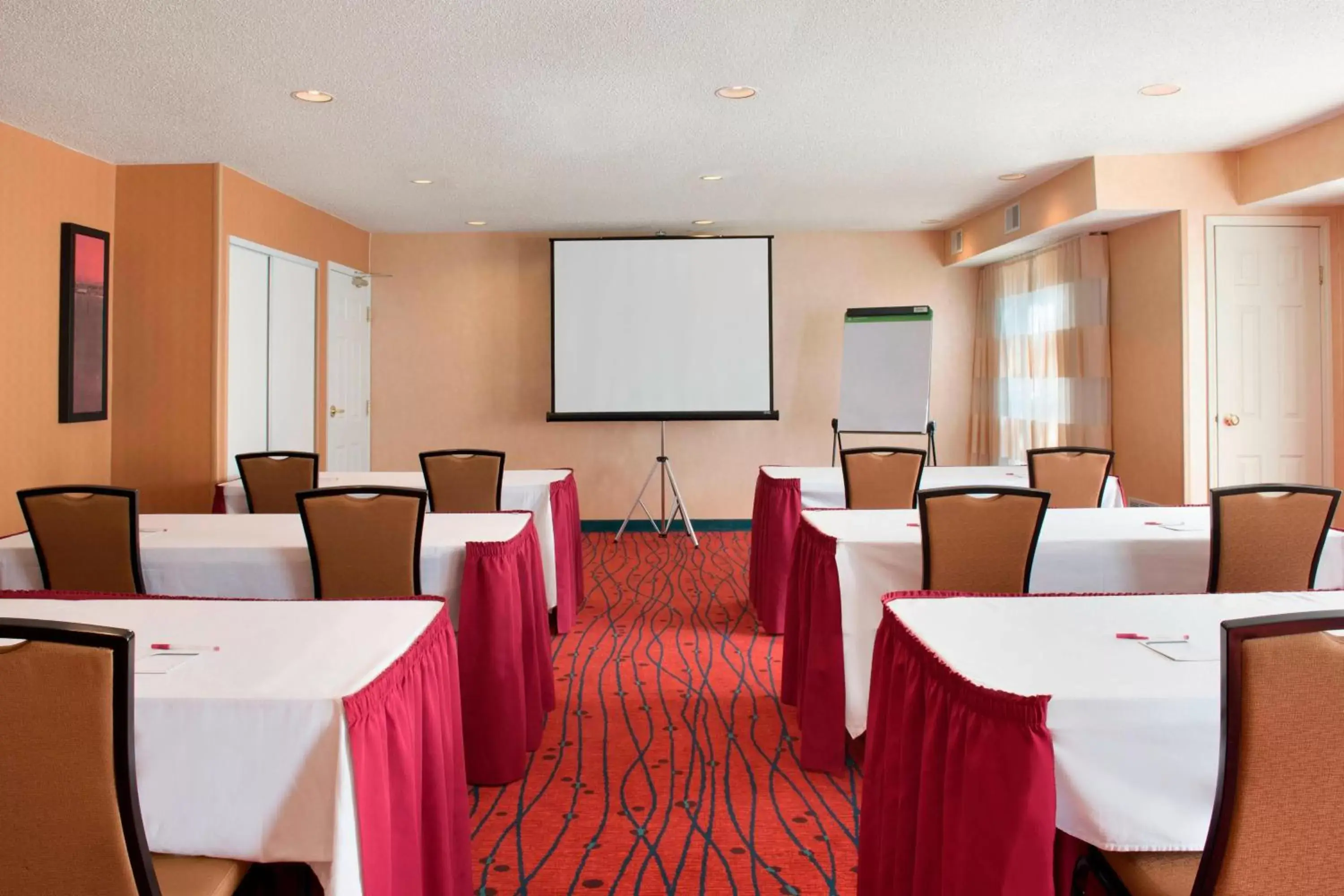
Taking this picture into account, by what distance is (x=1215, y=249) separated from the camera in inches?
235

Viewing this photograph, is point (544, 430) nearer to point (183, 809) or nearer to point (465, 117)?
point (465, 117)

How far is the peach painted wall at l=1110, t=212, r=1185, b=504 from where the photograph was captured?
20.0 feet

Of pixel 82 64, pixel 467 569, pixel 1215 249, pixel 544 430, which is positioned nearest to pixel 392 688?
pixel 467 569

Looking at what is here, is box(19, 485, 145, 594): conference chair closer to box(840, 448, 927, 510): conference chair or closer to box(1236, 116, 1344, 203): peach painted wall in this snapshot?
box(840, 448, 927, 510): conference chair

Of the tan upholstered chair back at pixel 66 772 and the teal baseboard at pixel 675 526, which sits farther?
the teal baseboard at pixel 675 526

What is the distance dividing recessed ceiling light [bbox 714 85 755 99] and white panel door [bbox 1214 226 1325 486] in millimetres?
3372

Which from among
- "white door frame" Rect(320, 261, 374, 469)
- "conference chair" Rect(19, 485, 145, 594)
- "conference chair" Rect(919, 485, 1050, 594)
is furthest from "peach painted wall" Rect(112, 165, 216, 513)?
"conference chair" Rect(919, 485, 1050, 594)

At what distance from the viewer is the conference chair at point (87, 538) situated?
3246mm

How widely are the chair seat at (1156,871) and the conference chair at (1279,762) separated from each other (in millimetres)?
144

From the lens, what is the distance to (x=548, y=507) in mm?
4801

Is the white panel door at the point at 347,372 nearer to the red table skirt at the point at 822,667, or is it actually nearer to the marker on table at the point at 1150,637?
the red table skirt at the point at 822,667

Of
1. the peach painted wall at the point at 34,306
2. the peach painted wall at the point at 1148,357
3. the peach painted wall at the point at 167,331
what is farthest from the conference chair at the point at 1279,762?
the peach painted wall at the point at 167,331

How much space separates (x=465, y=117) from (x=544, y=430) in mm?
4333

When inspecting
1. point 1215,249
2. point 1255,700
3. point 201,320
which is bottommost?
point 1255,700
